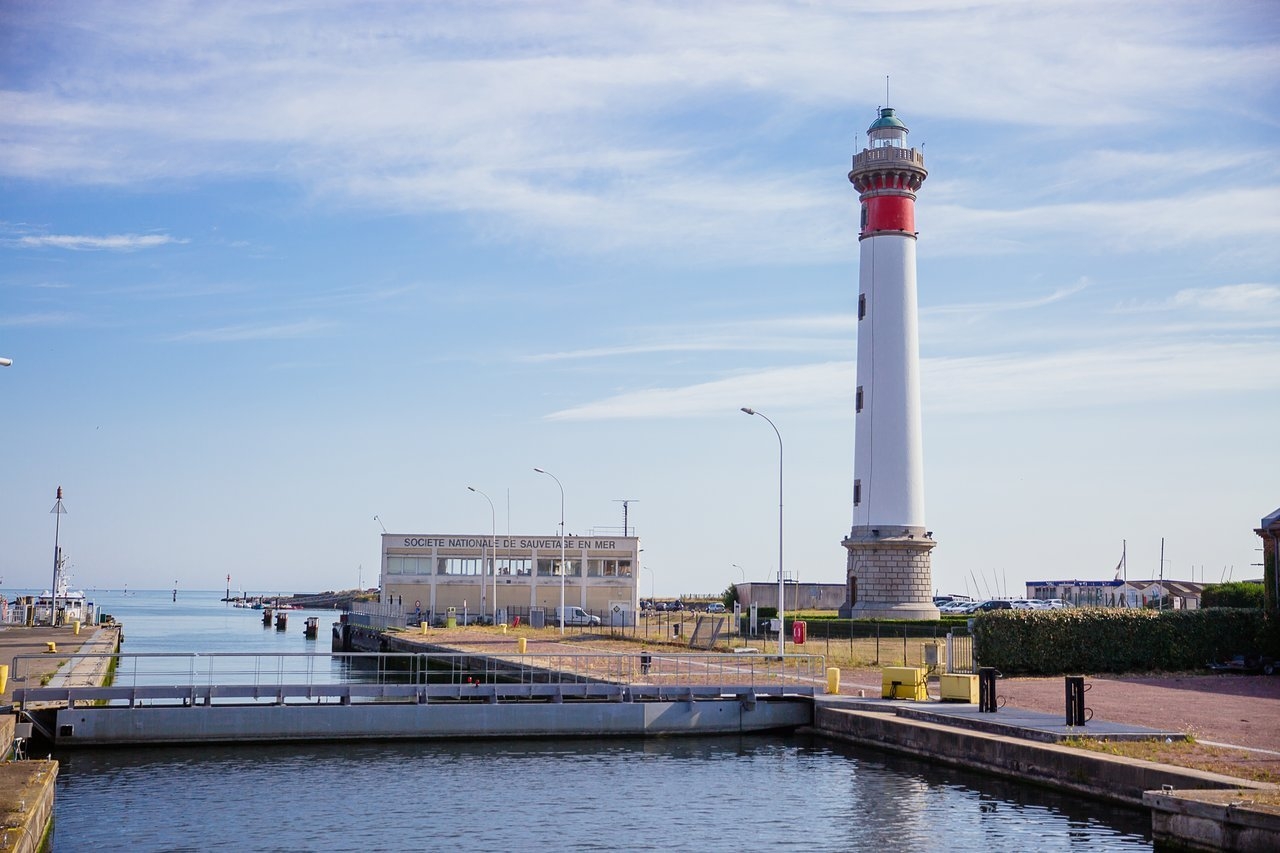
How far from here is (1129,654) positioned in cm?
4647

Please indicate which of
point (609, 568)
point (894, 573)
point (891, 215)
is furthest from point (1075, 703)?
point (609, 568)

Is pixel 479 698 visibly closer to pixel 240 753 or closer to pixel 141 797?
pixel 240 753

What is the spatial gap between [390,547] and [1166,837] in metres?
87.6

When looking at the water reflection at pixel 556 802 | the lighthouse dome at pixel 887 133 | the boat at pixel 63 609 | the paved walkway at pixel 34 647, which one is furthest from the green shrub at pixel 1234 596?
the boat at pixel 63 609

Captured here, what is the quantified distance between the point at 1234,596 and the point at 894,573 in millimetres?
22053

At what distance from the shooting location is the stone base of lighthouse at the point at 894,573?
68062 millimetres

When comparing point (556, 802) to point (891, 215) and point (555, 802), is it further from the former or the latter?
point (891, 215)

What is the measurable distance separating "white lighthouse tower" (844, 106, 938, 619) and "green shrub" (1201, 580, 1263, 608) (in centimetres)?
1823

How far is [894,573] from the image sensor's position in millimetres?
68375

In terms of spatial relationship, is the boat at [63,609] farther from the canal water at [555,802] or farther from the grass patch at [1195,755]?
the grass patch at [1195,755]

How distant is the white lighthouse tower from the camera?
68188mm

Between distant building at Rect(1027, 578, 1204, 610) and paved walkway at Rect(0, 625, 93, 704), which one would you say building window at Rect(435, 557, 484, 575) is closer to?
paved walkway at Rect(0, 625, 93, 704)

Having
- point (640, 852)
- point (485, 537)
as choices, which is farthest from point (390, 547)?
point (640, 852)

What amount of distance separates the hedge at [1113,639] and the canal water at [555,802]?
12.5m
